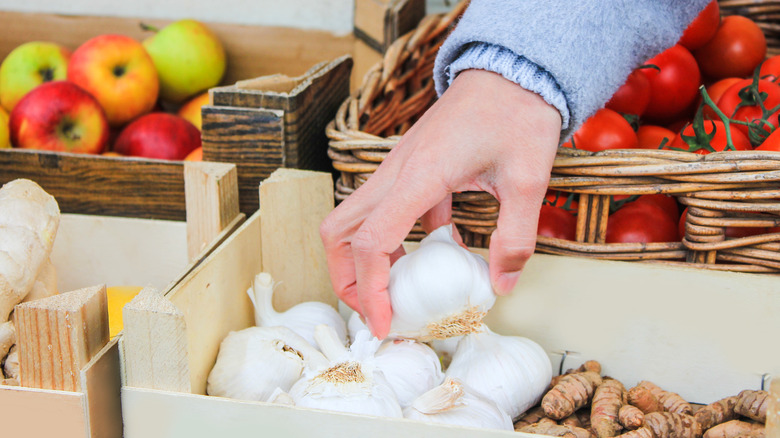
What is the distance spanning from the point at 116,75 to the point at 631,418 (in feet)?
3.59

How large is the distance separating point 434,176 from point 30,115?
33.3 inches

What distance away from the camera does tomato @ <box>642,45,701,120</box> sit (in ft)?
3.61

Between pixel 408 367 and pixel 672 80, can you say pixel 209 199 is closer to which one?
pixel 408 367

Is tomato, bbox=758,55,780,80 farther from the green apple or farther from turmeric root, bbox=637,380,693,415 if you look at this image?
the green apple

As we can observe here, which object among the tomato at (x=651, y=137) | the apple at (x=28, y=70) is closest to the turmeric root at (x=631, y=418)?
the tomato at (x=651, y=137)

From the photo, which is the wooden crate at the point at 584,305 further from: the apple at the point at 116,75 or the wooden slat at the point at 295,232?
the apple at the point at 116,75

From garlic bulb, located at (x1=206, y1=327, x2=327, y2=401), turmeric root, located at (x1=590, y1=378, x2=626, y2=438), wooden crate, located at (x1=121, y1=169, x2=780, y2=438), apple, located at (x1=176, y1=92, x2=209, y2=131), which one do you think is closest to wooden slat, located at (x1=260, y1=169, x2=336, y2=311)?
wooden crate, located at (x1=121, y1=169, x2=780, y2=438)

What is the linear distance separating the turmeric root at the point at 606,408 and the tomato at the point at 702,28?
705 mm

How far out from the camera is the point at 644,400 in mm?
687

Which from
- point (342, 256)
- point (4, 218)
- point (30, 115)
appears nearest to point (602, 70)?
point (342, 256)

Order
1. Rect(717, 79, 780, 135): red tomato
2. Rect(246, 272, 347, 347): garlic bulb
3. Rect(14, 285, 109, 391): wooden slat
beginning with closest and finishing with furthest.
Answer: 1. Rect(14, 285, 109, 391): wooden slat
2. Rect(246, 272, 347, 347): garlic bulb
3. Rect(717, 79, 780, 135): red tomato

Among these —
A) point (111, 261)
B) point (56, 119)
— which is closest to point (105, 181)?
point (111, 261)

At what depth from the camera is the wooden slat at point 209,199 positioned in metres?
0.80

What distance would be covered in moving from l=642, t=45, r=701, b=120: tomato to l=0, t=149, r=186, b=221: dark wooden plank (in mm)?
777
